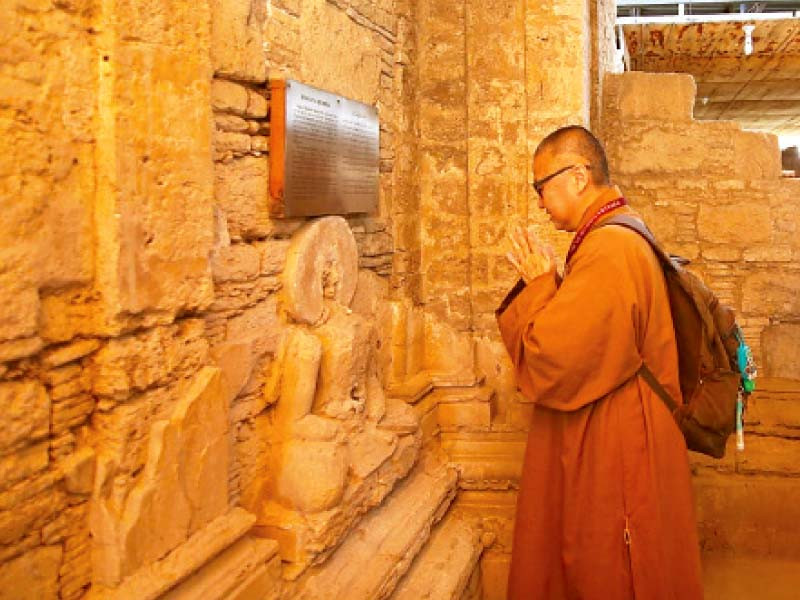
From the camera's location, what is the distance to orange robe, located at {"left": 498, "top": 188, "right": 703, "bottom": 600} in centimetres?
272

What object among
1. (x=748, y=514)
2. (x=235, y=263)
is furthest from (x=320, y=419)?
(x=748, y=514)

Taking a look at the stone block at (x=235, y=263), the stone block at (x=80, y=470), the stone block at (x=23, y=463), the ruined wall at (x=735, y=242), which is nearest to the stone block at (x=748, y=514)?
the ruined wall at (x=735, y=242)

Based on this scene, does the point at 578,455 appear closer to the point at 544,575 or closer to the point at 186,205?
the point at 544,575

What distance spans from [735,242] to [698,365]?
266 cm

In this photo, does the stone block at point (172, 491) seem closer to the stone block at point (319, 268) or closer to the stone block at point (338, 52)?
the stone block at point (319, 268)

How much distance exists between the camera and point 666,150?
5.34 m

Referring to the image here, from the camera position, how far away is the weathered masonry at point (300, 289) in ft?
7.16

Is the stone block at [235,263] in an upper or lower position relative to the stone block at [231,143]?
lower

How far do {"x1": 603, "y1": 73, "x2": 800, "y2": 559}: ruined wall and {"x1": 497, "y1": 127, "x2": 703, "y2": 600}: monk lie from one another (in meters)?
2.32

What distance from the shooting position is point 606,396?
2818 mm

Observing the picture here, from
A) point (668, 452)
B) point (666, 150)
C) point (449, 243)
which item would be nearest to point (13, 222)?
point (668, 452)

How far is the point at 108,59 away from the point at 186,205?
511mm

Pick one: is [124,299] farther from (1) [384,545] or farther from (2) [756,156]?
(2) [756,156]

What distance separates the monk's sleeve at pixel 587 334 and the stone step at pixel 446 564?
1.14m
